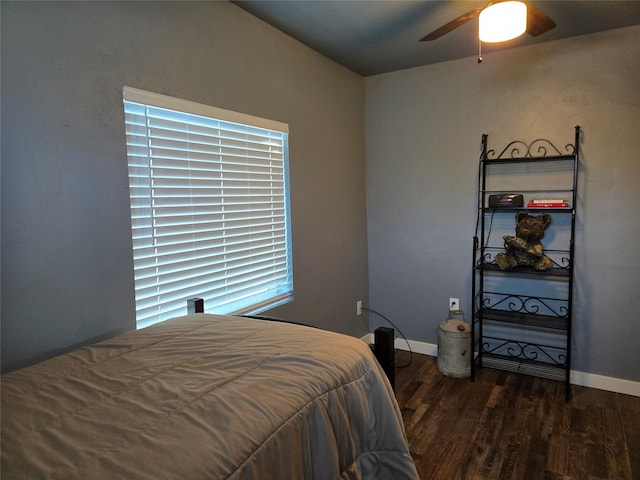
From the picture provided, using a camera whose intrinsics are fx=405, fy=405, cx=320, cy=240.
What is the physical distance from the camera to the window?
6.06 ft

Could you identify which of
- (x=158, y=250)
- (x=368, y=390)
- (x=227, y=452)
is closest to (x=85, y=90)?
(x=158, y=250)

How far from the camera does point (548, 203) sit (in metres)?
2.78

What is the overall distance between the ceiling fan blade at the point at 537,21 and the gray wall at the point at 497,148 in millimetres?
915

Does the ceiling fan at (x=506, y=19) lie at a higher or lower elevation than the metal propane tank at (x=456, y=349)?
higher

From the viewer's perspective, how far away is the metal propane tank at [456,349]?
2973 millimetres

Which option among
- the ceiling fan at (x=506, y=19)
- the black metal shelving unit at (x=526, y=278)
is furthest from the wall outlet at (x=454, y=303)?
the ceiling fan at (x=506, y=19)

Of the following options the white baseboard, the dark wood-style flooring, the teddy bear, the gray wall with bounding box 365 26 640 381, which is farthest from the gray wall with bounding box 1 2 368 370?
the white baseboard

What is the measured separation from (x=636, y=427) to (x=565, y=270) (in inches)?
39.1

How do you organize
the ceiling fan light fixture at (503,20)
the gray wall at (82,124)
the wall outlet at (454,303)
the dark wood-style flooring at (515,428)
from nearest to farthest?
the gray wall at (82,124) → the ceiling fan light fixture at (503,20) → the dark wood-style flooring at (515,428) → the wall outlet at (454,303)

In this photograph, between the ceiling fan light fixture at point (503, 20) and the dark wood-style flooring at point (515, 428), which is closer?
the ceiling fan light fixture at point (503, 20)

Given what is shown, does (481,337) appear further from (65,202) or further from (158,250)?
(65,202)

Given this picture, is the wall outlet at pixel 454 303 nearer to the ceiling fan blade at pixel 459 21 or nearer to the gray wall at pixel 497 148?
the gray wall at pixel 497 148

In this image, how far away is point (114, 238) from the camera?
170 centimetres

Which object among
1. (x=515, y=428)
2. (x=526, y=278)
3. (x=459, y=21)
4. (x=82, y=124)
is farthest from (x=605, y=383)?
(x=82, y=124)
